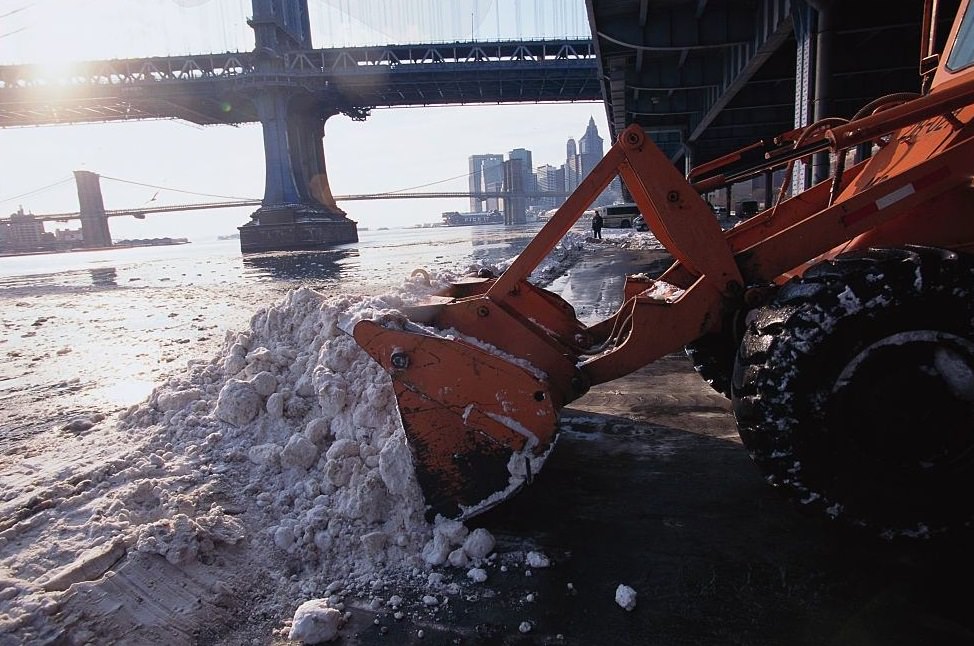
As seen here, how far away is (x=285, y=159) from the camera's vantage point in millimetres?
54344

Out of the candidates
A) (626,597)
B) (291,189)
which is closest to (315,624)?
(626,597)

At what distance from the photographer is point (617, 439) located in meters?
4.12

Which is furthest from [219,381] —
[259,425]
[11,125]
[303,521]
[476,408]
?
[11,125]

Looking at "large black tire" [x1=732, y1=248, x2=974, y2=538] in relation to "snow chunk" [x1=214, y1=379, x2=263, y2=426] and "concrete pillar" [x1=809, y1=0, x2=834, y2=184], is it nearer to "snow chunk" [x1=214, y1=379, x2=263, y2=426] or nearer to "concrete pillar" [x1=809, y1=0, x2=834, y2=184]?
"snow chunk" [x1=214, y1=379, x2=263, y2=426]

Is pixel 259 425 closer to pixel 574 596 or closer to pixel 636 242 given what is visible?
pixel 574 596

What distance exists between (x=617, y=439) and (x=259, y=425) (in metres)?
2.55

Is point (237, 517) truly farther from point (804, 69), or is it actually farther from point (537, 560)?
point (804, 69)

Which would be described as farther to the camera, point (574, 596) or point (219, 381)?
point (219, 381)

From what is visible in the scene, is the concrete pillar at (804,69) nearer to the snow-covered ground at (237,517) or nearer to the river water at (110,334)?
the river water at (110,334)

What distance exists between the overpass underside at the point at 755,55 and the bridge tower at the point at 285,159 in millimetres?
34389

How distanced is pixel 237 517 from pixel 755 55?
693 inches

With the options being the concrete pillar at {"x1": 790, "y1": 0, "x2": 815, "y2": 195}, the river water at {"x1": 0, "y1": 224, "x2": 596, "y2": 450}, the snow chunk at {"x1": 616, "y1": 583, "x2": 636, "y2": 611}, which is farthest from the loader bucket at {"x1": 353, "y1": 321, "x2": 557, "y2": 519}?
the concrete pillar at {"x1": 790, "y1": 0, "x2": 815, "y2": 195}

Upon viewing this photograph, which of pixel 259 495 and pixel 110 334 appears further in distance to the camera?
pixel 110 334

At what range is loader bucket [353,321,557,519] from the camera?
9.34ft
